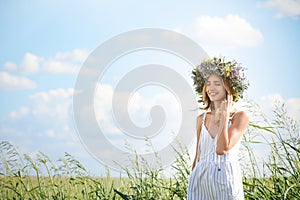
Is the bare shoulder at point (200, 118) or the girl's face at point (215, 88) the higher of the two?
the girl's face at point (215, 88)

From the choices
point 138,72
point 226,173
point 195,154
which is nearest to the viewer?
point 226,173

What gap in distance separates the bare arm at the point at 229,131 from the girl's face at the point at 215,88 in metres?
0.11

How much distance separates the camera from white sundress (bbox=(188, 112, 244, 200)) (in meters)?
3.34

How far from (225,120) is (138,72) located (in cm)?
332

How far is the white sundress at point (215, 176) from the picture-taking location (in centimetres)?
334

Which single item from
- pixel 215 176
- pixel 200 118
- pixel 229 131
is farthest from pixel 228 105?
pixel 215 176

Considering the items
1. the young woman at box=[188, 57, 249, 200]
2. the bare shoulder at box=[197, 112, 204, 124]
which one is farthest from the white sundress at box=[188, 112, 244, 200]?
the bare shoulder at box=[197, 112, 204, 124]

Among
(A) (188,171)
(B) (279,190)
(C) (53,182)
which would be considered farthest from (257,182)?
(C) (53,182)

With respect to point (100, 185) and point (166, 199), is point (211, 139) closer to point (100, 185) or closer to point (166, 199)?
point (166, 199)

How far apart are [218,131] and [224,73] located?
50 centimetres

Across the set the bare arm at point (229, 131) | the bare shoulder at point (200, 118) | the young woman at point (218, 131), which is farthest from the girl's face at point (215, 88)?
the bare shoulder at point (200, 118)

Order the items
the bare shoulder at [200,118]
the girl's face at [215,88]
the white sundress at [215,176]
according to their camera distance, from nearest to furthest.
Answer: the white sundress at [215,176] < the girl's face at [215,88] < the bare shoulder at [200,118]

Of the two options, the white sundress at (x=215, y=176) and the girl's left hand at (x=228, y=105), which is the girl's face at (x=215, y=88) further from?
the white sundress at (x=215, y=176)

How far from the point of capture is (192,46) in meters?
5.78
